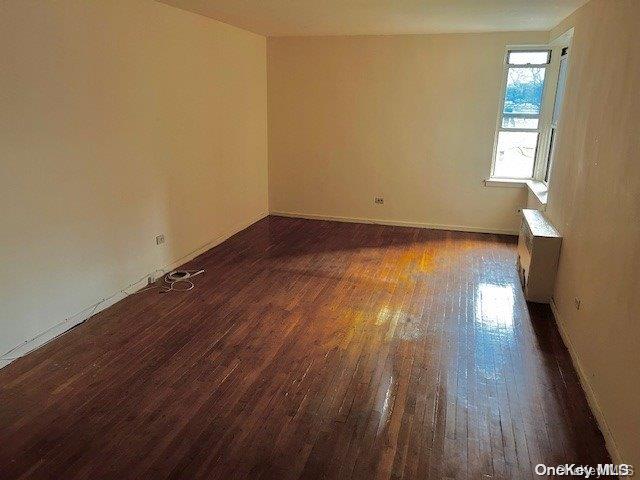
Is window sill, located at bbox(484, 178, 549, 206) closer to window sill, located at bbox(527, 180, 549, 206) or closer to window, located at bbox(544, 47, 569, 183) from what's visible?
window sill, located at bbox(527, 180, 549, 206)

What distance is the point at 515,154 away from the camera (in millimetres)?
6113

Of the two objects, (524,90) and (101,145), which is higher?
(524,90)

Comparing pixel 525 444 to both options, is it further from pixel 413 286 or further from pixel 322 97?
pixel 322 97

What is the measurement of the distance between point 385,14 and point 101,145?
2.88 metres

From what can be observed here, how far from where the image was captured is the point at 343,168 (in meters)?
6.63

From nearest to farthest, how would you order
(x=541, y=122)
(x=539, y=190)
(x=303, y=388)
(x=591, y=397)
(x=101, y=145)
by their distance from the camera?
(x=591, y=397) → (x=303, y=388) → (x=101, y=145) → (x=539, y=190) → (x=541, y=122)

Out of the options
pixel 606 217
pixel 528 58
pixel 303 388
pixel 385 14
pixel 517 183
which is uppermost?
pixel 385 14

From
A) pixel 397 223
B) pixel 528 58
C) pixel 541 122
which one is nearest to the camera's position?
pixel 528 58

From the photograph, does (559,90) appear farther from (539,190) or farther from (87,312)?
(87,312)

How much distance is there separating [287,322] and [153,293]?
1.34 m

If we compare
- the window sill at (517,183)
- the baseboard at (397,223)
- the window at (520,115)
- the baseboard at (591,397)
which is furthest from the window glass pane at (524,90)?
the baseboard at (591,397)

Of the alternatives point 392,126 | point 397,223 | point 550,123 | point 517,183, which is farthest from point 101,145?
point 550,123

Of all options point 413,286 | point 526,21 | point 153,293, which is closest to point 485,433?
point 413,286

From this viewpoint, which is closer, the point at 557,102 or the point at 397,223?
the point at 557,102
